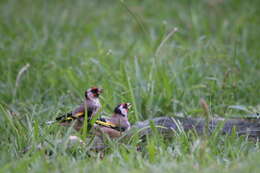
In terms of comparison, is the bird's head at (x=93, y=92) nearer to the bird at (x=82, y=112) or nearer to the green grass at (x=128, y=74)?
the bird at (x=82, y=112)

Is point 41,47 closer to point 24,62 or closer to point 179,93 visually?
point 24,62

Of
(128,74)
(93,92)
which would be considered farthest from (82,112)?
(128,74)

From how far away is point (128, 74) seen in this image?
6117 mm

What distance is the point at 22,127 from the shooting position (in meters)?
4.48

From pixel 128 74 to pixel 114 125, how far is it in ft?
5.40

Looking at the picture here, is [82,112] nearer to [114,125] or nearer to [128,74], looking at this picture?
[114,125]

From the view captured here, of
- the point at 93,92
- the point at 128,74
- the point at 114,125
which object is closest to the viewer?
the point at 114,125

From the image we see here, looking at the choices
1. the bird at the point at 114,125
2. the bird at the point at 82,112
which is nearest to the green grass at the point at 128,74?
the bird at the point at 82,112

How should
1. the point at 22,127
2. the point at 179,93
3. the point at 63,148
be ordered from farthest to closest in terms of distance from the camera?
the point at 179,93 < the point at 22,127 < the point at 63,148

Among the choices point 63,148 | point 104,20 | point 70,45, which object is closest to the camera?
point 63,148

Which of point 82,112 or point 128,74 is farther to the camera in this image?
point 128,74

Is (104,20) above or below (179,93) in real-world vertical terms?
above

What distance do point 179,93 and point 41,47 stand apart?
2.42 m

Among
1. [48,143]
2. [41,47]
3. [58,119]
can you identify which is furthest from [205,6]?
[48,143]
